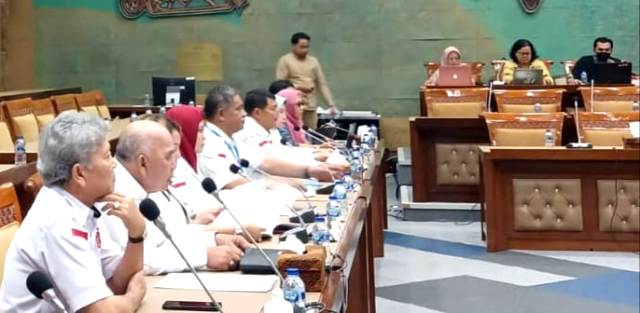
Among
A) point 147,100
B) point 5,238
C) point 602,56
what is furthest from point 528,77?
point 5,238

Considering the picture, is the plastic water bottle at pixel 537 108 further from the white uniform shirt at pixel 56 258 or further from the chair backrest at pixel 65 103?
the white uniform shirt at pixel 56 258

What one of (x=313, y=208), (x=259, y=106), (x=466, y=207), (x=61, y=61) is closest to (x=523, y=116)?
(x=466, y=207)

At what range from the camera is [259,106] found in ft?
15.1

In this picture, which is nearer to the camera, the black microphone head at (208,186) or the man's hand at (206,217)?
the black microphone head at (208,186)

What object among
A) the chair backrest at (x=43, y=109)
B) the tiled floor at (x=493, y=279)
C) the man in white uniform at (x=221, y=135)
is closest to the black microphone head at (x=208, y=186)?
the man in white uniform at (x=221, y=135)

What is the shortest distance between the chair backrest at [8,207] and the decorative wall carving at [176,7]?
723cm

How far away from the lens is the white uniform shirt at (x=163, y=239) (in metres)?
2.19

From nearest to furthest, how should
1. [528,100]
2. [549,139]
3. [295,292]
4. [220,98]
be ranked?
[295,292]
[220,98]
[549,139]
[528,100]

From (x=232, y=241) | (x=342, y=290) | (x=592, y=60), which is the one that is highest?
(x=592, y=60)

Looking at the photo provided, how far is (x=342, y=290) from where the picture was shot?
7.31ft

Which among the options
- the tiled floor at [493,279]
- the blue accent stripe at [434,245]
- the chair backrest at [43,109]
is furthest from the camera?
the chair backrest at [43,109]

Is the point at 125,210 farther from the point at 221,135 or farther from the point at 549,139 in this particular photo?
the point at 549,139

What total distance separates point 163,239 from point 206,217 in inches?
21.6

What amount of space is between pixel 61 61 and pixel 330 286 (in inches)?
321
